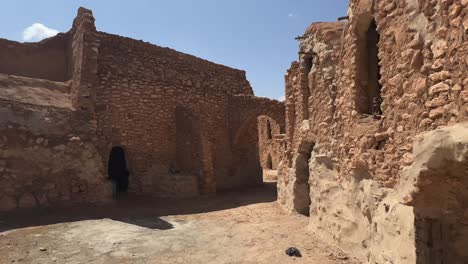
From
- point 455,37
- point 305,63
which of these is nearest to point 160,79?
point 305,63

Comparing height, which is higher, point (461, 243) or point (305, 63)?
point (305, 63)

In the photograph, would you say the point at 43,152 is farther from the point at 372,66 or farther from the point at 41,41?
the point at 372,66

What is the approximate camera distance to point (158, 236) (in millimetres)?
7625

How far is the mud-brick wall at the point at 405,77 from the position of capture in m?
3.19

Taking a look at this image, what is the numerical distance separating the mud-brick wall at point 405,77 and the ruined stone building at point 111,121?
8440mm

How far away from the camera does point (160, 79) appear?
14.2 meters

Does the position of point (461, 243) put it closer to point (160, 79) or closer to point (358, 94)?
point (358, 94)

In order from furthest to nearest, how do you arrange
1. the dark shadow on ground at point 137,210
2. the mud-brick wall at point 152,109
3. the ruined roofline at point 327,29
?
the mud-brick wall at point 152,109 < the dark shadow on ground at point 137,210 < the ruined roofline at point 327,29

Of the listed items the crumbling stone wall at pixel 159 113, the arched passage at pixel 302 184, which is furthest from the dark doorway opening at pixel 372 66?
the crumbling stone wall at pixel 159 113

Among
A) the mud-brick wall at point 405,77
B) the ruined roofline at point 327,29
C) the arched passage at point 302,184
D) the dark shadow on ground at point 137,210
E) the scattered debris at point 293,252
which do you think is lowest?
the scattered debris at point 293,252

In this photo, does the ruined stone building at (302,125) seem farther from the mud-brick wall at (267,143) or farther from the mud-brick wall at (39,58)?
the mud-brick wall at (267,143)

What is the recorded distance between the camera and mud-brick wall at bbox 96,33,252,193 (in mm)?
12703

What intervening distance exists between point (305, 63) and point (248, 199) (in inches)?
234

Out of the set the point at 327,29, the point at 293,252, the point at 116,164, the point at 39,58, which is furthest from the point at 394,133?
the point at 39,58
